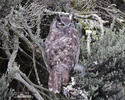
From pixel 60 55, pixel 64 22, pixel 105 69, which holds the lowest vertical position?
pixel 105 69

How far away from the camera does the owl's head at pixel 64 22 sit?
2.46m

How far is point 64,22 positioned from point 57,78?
2.38ft

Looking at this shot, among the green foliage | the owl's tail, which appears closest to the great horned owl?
the owl's tail

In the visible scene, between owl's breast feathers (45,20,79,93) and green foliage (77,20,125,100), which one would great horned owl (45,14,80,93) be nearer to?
owl's breast feathers (45,20,79,93)

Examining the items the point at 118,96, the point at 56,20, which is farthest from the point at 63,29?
the point at 118,96

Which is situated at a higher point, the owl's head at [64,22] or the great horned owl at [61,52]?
the owl's head at [64,22]

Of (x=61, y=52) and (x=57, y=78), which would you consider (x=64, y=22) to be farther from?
(x=57, y=78)

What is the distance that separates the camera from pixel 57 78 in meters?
2.02

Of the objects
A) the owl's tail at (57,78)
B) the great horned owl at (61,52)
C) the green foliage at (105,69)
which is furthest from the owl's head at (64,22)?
the owl's tail at (57,78)

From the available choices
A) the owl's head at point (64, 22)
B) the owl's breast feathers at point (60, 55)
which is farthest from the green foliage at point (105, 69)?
the owl's head at point (64, 22)

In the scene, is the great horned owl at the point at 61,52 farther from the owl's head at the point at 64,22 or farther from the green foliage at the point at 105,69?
the green foliage at the point at 105,69

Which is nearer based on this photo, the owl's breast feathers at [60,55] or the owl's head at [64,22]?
the owl's breast feathers at [60,55]

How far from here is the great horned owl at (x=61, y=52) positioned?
204 centimetres

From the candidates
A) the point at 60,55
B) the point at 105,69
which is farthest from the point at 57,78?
the point at 105,69
